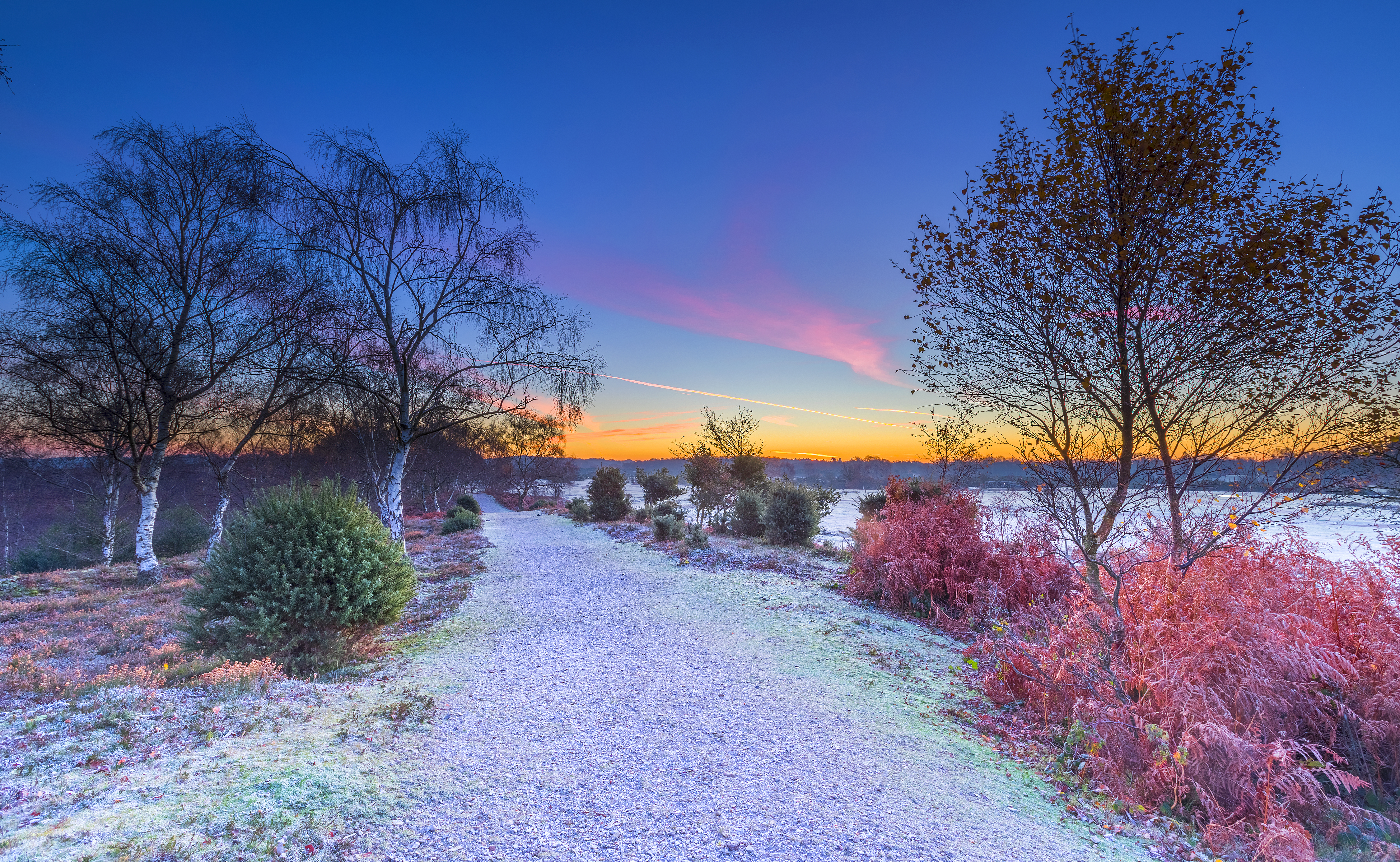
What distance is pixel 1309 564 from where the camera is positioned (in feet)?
14.6

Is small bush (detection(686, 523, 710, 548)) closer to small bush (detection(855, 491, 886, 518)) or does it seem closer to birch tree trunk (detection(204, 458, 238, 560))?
small bush (detection(855, 491, 886, 518))

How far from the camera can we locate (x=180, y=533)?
19.4 m

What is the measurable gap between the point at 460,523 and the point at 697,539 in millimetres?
11900

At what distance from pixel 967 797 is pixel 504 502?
160ft

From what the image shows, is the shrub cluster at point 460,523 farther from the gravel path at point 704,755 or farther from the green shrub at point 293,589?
the green shrub at point 293,589

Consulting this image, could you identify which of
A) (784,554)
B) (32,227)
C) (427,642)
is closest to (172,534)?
(32,227)

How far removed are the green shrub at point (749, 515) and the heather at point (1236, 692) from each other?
11.5m

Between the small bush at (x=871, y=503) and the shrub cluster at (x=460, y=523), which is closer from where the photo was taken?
the small bush at (x=871, y=503)

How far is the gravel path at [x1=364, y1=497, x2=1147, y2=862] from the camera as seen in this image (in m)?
2.85

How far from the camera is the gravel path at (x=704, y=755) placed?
2.85 metres

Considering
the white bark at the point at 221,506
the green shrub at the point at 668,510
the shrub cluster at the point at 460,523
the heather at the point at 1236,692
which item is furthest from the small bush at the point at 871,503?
the white bark at the point at 221,506

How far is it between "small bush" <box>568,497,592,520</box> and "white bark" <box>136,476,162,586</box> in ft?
41.6

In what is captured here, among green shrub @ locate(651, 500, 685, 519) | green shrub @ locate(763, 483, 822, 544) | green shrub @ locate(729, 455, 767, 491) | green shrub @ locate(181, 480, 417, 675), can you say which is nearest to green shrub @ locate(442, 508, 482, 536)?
green shrub @ locate(651, 500, 685, 519)

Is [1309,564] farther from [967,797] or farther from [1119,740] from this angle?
[967,797]
